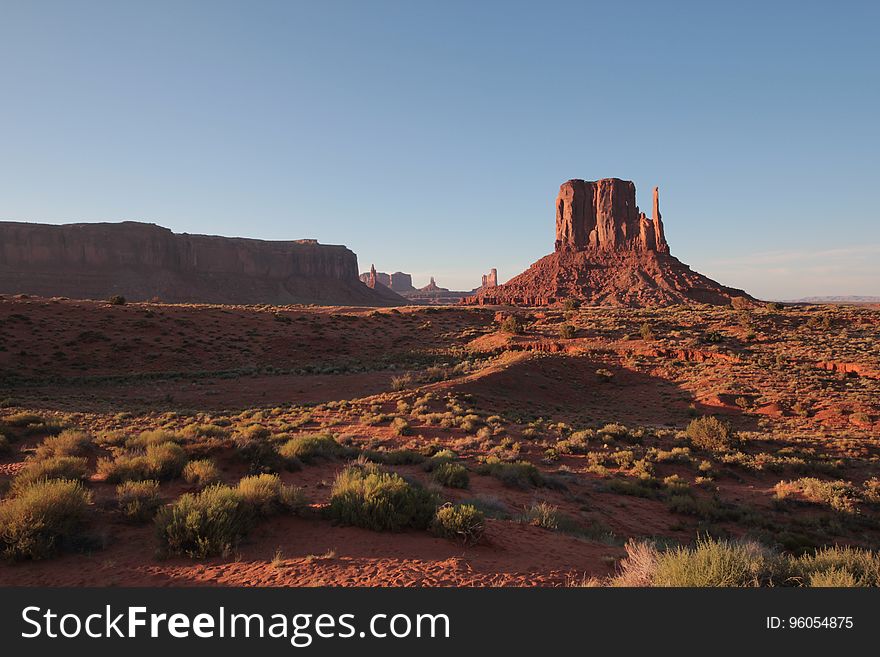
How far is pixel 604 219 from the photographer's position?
407 ft

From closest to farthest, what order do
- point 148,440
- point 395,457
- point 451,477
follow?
1. point 451,477
2. point 148,440
3. point 395,457

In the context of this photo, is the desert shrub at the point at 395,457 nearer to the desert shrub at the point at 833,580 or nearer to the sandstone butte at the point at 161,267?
the desert shrub at the point at 833,580

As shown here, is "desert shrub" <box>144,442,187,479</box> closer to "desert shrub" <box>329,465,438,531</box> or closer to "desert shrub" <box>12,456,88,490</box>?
"desert shrub" <box>12,456,88,490</box>

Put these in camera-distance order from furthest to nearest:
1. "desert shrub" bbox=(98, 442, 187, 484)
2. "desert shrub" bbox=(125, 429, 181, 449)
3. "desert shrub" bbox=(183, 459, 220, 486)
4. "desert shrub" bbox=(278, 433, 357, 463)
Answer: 1. "desert shrub" bbox=(278, 433, 357, 463)
2. "desert shrub" bbox=(125, 429, 181, 449)
3. "desert shrub" bbox=(98, 442, 187, 484)
4. "desert shrub" bbox=(183, 459, 220, 486)

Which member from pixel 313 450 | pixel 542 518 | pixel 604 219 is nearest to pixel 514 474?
pixel 542 518

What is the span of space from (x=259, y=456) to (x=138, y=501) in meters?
3.12

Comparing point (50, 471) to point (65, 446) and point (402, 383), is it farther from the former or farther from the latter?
point (402, 383)

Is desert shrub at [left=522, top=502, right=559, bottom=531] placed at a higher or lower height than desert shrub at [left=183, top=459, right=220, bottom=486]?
lower

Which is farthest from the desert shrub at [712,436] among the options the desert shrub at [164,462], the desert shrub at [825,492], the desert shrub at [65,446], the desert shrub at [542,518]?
the desert shrub at [65,446]

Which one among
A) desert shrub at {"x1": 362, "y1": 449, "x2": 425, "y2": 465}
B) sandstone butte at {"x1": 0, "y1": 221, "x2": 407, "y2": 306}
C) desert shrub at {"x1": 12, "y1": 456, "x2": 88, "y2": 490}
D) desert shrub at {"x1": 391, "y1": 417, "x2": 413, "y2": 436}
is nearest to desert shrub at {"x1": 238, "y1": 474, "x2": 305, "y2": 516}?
desert shrub at {"x1": 12, "y1": 456, "x2": 88, "y2": 490}

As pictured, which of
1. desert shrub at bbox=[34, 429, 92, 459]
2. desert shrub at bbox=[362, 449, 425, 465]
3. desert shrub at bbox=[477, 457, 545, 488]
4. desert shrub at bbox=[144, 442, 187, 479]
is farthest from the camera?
desert shrub at bbox=[362, 449, 425, 465]

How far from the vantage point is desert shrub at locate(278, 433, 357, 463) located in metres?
10.4

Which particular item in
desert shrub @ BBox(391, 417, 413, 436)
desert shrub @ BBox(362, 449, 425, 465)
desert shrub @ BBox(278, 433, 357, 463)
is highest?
desert shrub @ BBox(278, 433, 357, 463)

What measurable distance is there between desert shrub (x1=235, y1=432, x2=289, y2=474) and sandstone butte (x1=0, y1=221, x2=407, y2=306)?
112127mm
